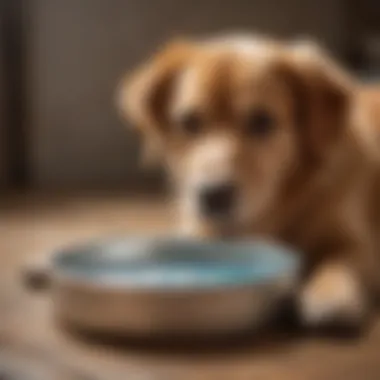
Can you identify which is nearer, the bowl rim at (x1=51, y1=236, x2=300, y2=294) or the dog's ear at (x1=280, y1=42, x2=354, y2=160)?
the bowl rim at (x1=51, y1=236, x2=300, y2=294)

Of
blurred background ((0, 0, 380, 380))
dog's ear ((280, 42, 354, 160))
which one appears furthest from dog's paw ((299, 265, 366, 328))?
blurred background ((0, 0, 380, 380))

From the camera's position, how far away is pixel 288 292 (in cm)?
133

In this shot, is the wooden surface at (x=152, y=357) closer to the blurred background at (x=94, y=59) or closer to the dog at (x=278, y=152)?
the dog at (x=278, y=152)

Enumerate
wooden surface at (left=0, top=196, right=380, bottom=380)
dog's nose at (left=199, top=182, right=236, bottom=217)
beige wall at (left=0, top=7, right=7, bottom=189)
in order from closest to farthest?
wooden surface at (left=0, top=196, right=380, bottom=380)
dog's nose at (left=199, top=182, right=236, bottom=217)
beige wall at (left=0, top=7, right=7, bottom=189)

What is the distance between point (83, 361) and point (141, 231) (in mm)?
1011

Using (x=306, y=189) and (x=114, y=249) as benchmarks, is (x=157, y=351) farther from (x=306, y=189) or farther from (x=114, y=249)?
(x=306, y=189)

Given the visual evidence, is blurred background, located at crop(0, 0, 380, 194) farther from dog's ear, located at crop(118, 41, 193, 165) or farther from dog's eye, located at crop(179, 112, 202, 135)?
dog's eye, located at crop(179, 112, 202, 135)

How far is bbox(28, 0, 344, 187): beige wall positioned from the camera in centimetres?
312

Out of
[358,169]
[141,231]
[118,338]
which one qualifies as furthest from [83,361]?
[141,231]

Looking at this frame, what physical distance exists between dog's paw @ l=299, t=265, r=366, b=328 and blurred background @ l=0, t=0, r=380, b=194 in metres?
1.78

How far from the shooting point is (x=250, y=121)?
1.61m

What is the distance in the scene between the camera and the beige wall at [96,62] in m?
3.12

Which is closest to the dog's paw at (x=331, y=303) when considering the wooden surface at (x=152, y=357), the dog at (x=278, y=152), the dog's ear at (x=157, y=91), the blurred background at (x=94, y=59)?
the wooden surface at (x=152, y=357)

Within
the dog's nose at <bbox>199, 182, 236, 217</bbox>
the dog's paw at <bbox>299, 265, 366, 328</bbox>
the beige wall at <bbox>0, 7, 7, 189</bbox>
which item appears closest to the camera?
the dog's paw at <bbox>299, 265, 366, 328</bbox>
